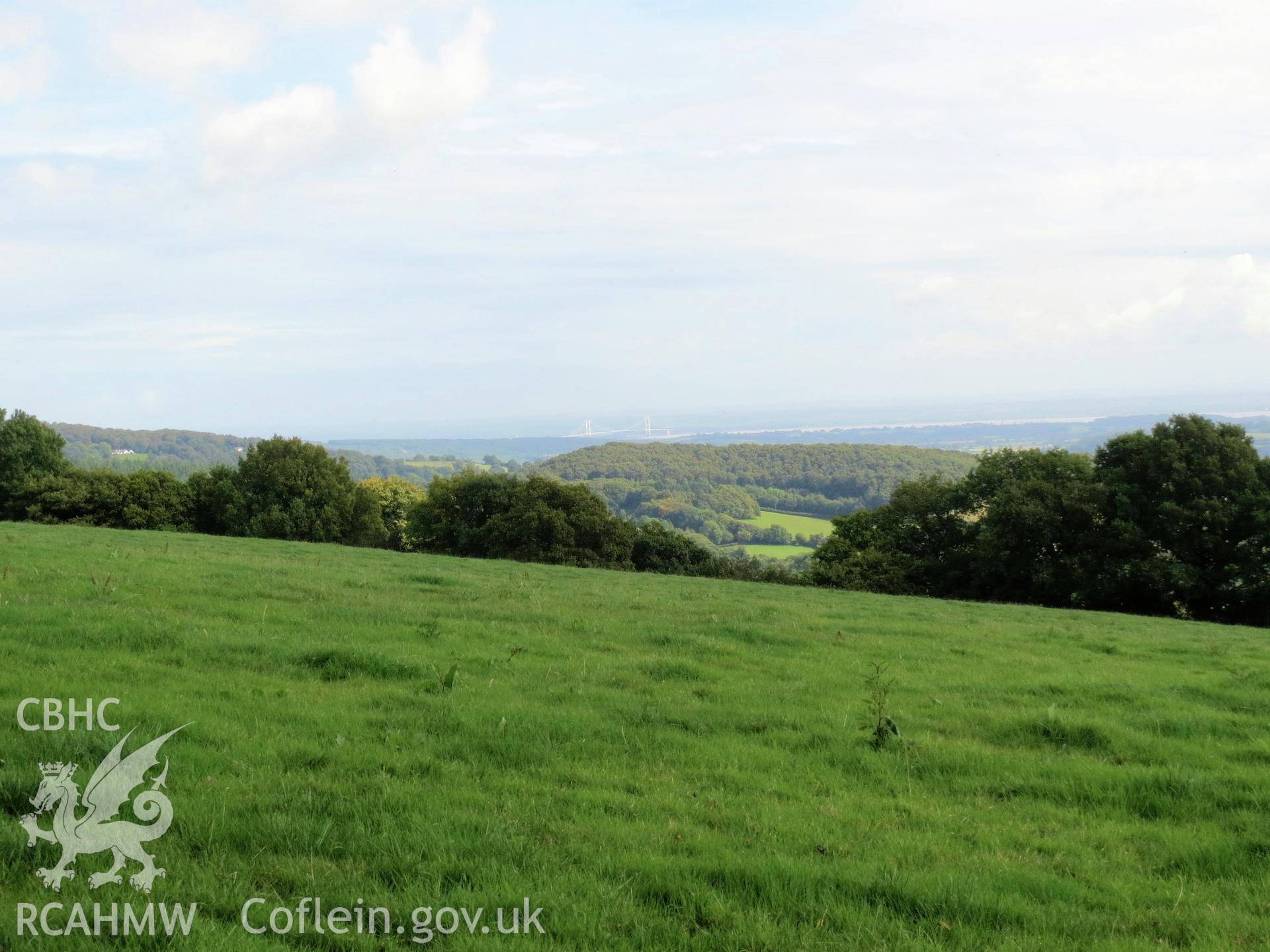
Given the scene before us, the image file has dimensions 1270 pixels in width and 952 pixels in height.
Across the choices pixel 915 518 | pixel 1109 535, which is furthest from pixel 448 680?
pixel 915 518

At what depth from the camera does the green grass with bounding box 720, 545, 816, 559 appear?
102938mm

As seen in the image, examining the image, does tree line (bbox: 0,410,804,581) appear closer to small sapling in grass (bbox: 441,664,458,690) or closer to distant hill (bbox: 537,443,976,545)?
distant hill (bbox: 537,443,976,545)

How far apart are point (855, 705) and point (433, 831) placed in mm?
5512

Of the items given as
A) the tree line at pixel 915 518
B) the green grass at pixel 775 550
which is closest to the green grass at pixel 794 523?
the green grass at pixel 775 550

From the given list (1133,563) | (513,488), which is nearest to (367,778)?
(1133,563)

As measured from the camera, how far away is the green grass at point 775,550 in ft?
338

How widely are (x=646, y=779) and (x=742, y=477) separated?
15443 cm

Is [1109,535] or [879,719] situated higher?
[879,719]

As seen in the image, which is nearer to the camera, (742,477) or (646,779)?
(646,779)

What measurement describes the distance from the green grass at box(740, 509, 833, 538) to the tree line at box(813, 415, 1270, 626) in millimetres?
58325

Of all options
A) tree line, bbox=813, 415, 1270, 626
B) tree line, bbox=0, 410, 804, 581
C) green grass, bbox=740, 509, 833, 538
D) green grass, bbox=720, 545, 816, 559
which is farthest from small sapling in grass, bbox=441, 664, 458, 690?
green grass, bbox=740, 509, 833, 538

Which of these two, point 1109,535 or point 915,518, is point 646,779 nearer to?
point 1109,535

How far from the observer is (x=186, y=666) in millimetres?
8750

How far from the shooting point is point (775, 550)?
358 feet
